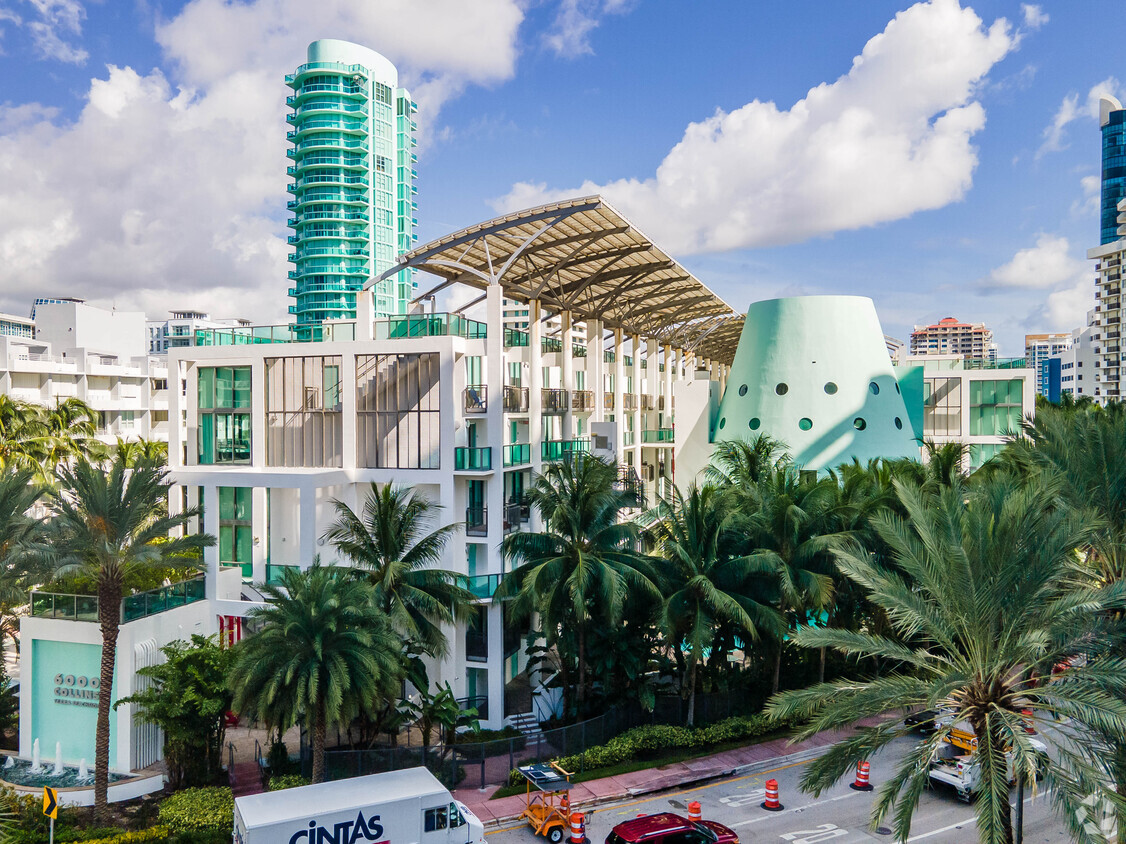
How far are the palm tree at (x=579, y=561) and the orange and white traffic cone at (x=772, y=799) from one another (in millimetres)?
5645

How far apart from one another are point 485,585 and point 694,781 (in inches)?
345

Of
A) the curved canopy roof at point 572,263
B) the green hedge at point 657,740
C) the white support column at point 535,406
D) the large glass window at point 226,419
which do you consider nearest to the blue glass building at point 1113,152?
the curved canopy roof at point 572,263

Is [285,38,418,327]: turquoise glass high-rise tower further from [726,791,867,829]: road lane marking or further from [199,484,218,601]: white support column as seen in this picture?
[726,791,867,829]: road lane marking

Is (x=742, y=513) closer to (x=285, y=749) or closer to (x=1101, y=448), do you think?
(x=1101, y=448)

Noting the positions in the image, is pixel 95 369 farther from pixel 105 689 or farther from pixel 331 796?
pixel 331 796

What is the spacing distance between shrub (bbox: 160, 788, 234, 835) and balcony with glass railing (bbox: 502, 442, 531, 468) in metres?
13.7

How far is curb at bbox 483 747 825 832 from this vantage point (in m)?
20.6

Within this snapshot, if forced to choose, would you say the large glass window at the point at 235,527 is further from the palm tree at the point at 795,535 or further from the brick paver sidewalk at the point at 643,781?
the palm tree at the point at 795,535

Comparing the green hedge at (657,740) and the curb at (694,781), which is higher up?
the green hedge at (657,740)

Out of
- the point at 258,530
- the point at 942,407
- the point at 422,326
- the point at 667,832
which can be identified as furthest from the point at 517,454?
the point at 942,407

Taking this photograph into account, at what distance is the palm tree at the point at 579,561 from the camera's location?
23.9 meters

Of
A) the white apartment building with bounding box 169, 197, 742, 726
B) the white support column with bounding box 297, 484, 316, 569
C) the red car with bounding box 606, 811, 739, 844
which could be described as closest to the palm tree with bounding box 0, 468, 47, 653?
the white apartment building with bounding box 169, 197, 742, 726

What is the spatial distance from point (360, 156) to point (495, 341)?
70.0 meters

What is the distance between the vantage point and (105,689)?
20.9 meters
